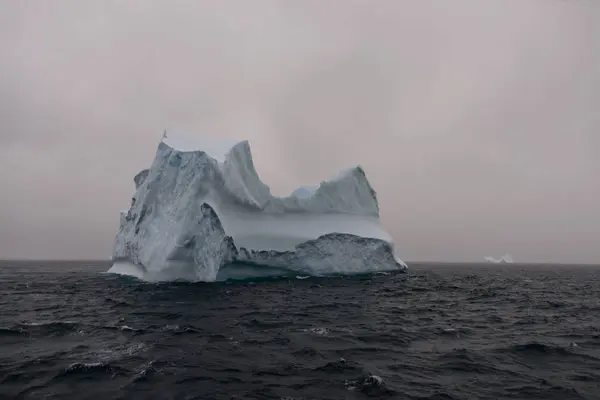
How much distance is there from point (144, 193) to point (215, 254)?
257 inches

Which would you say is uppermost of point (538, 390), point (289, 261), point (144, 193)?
point (144, 193)

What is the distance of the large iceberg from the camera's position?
21547 mm

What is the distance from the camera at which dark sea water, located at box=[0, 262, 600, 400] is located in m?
7.05

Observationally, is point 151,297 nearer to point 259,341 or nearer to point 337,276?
point 259,341

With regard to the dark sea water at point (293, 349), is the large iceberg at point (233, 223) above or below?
above

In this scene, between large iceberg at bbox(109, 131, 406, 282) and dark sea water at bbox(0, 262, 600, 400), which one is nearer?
dark sea water at bbox(0, 262, 600, 400)

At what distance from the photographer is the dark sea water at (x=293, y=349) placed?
23.1ft

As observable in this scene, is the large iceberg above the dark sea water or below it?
above

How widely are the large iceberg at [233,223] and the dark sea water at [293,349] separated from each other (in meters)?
5.30

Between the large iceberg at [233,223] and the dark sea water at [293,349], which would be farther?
the large iceberg at [233,223]

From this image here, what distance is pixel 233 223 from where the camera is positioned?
76.4ft

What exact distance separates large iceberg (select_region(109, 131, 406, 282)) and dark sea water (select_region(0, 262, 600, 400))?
5.30m

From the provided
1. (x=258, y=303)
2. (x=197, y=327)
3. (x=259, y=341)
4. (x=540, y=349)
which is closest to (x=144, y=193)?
(x=258, y=303)

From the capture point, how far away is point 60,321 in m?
12.2
